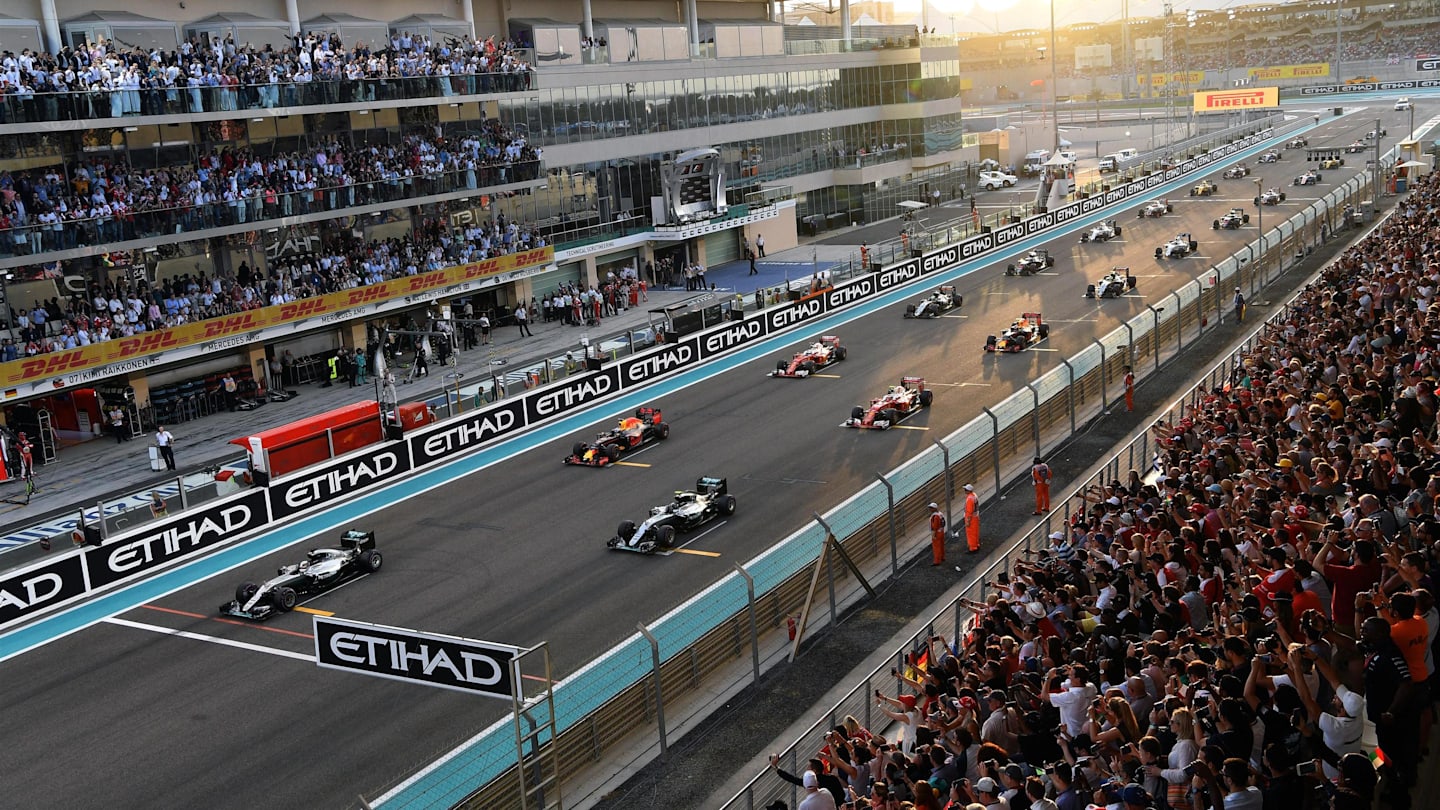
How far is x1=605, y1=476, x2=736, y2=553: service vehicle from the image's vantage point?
24375 mm

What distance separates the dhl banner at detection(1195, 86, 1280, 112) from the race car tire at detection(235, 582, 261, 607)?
4580 inches

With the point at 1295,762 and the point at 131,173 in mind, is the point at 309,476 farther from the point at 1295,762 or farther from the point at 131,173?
the point at 1295,762

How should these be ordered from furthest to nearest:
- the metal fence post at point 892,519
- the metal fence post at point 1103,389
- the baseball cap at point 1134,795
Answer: the metal fence post at point 1103,389, the metal fence post at point 892,519, the baseball cap at point 1134,795

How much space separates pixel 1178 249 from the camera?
5444 centimetres

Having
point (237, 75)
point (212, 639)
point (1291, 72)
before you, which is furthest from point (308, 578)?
point (1291, 72)

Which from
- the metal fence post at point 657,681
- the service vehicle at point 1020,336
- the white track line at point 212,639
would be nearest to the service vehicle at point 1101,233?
the service vehicle at point 1020,336

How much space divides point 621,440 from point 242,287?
1653 centimetres

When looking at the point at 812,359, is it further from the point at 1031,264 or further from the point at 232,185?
the point at 232,185

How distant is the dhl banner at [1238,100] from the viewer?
119 m

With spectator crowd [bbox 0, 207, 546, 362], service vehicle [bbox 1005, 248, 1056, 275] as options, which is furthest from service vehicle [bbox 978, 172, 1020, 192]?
spectator crowd [bbox 0, 207, 546, 362]

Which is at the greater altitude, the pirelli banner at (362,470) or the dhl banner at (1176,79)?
the dhl banner at (1176,79)

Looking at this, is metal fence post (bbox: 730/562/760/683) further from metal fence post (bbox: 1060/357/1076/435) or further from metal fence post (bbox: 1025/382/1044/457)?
metal fence post (bbox: 1060/357/1076/435)

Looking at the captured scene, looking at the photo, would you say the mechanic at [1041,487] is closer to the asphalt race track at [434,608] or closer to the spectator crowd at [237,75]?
the asphalt race track at [434,608]

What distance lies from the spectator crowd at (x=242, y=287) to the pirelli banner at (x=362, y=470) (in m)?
11.2
